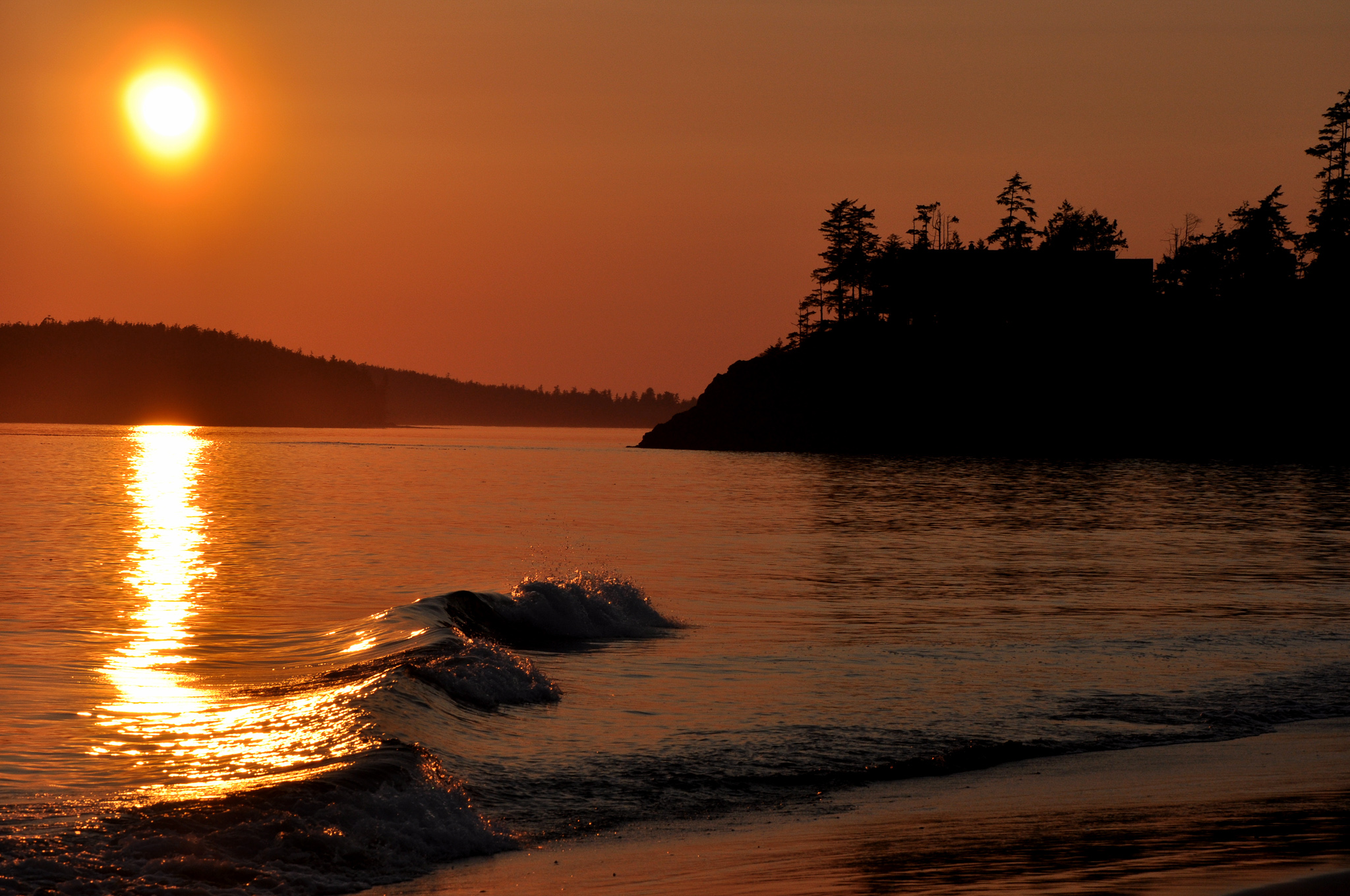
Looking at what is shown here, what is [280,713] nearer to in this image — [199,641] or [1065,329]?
[199,641]

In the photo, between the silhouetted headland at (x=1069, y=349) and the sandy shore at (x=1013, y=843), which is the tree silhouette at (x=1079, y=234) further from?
the sandy shore at (x=1013, y=843)

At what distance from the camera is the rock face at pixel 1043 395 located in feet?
477

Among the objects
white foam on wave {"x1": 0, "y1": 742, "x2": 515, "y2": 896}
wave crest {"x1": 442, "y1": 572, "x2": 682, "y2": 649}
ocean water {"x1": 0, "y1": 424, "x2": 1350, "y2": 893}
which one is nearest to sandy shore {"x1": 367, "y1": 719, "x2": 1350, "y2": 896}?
white foam on wave {"x1": 0, "y1": 742, "x2": 515, "y2": 896}

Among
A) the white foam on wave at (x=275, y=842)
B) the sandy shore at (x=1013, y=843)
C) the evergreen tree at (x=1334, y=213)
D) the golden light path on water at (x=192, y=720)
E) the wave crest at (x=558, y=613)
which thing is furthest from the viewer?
the evergreen tree at (x=1334, y=213)

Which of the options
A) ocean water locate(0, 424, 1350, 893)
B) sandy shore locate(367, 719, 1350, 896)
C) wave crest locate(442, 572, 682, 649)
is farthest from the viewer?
wave crest locate(442, 572, 682, 649)

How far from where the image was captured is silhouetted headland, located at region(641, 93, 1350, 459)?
146 meters

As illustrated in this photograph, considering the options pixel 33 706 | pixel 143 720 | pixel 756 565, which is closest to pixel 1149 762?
pixel 143 720

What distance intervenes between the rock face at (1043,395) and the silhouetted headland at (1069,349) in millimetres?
211

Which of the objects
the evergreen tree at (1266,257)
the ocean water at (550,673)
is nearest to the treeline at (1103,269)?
the evergreen tree at (1266,257)

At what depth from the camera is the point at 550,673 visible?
1866 centimetres

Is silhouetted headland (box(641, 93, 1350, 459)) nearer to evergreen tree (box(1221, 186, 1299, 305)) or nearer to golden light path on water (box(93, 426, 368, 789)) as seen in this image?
evergreen tree (box(1221, 186, 1299, 305))

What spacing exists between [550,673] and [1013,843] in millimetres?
9918

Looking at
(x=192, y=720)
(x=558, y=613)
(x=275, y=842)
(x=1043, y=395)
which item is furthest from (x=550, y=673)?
(x=1043, y=395)

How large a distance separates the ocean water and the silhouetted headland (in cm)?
10606
